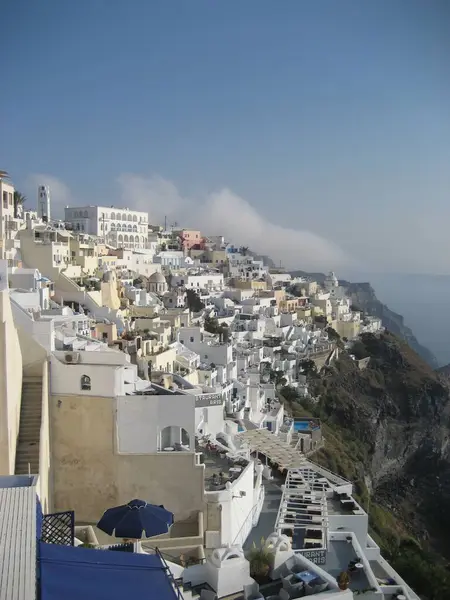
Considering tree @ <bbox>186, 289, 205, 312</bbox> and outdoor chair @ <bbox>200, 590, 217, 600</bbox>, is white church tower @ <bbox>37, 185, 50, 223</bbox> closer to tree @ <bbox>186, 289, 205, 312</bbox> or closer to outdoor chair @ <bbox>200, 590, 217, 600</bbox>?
tree @ <bbox>186, 289, 205, 312</bbox>

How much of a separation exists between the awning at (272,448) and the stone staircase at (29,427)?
915 cm

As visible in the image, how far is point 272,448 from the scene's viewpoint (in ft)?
66.8

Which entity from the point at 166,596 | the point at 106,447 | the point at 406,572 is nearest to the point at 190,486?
the point at 106,447

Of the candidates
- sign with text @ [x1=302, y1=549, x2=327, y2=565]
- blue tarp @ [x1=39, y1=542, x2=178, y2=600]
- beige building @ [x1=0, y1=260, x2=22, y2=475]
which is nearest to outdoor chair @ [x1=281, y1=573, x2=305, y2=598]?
blue tarp @ [x1=39, y1=542, x2=178, y2=600]

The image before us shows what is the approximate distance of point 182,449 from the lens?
37.5 feet

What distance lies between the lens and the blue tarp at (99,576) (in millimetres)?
4539

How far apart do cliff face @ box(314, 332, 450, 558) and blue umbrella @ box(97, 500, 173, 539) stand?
1093 inches

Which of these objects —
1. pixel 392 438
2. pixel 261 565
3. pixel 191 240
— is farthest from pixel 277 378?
pixel 191 240

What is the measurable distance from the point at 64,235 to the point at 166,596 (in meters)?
32.6

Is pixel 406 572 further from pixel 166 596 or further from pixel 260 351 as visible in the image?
pixel 260 351

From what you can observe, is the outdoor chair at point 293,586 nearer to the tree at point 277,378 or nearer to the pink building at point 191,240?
the tree at point 277,378

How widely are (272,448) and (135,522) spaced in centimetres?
1276

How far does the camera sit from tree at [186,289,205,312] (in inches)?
1668

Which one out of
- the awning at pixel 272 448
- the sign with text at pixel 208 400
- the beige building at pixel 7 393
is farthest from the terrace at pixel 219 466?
the beige building at pixel 7 393
